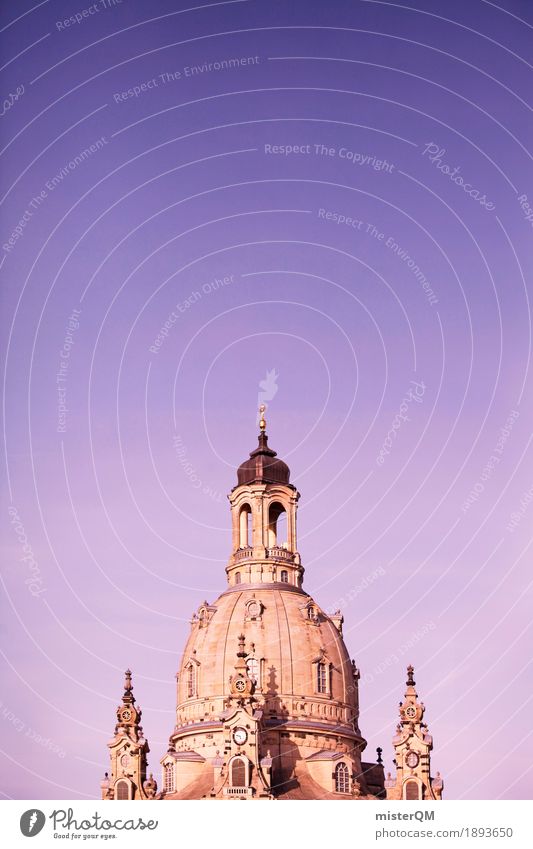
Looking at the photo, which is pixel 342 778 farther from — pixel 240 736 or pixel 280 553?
pixel 280 553

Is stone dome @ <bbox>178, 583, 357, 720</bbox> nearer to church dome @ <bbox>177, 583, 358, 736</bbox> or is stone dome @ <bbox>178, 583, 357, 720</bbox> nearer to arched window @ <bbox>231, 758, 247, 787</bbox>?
church dome @ <bbox>177, 583, 358, 736</bbox>

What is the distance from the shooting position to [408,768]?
360 feet

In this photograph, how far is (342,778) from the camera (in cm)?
11469

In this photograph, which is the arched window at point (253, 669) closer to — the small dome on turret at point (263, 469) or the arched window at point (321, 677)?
the arched window at point (321, 677)

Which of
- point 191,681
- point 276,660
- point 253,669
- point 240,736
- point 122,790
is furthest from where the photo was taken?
point 191,681

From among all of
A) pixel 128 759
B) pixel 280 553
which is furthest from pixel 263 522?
pixel 128 759

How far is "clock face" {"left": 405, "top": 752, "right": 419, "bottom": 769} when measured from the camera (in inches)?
4316

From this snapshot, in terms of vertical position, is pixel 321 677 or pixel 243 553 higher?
pixel 243 553
